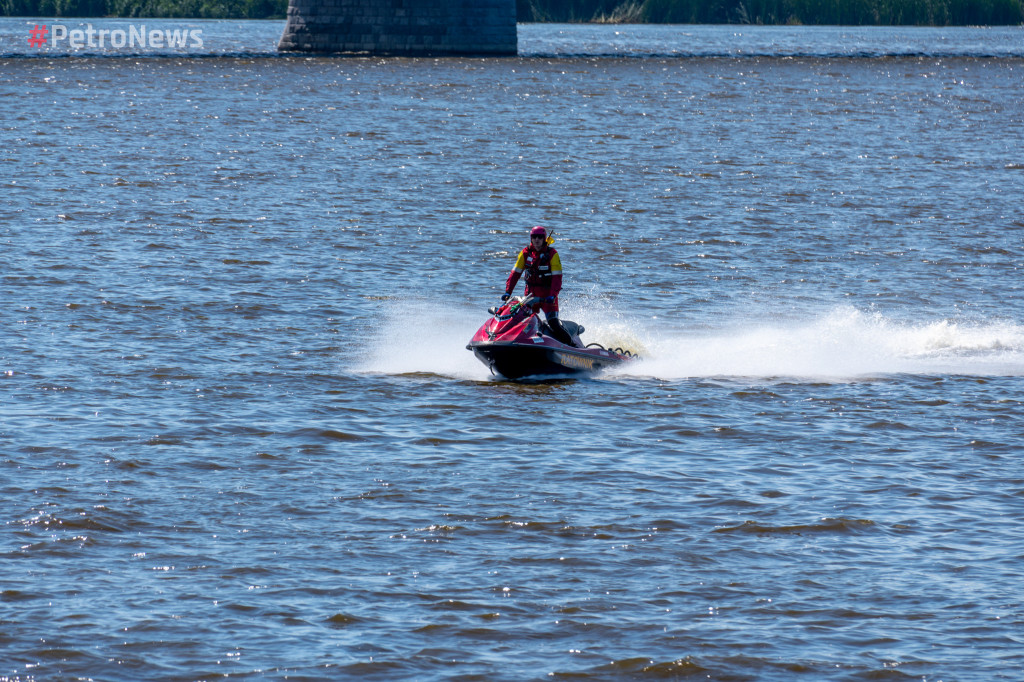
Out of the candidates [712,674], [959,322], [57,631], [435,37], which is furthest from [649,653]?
[435,37]

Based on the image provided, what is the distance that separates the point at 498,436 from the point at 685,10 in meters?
142

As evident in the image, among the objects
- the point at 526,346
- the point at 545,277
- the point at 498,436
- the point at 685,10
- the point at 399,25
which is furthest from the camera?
the point at 685,10

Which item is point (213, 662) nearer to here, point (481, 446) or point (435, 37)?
point (481, 446)

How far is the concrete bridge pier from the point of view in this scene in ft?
318

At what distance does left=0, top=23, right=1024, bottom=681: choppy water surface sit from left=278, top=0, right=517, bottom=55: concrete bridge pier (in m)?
56.8

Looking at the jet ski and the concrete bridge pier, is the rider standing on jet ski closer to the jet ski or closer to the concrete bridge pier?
the jet ski

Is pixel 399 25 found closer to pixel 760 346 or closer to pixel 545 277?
pixel 760 346

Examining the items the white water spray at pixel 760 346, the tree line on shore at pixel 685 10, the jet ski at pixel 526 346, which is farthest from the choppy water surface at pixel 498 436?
the tree line on shore at pixel 685 10

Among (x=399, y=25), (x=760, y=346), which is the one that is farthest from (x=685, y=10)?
(x=760, y=346)

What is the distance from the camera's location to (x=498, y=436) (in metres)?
16.9

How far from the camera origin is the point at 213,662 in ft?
35.4

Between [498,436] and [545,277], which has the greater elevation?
[545,277]

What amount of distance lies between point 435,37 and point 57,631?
90222 mm

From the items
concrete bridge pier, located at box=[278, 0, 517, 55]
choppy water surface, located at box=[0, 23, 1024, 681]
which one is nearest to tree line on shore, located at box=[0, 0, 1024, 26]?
concrete bridge pier, located at box=[278, 0, 517, 55]
